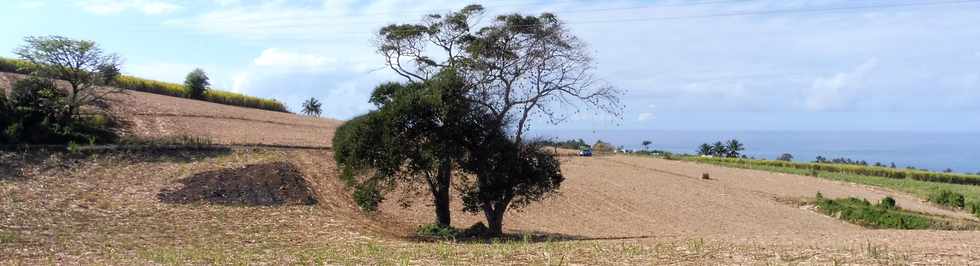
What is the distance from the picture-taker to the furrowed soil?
551 inches

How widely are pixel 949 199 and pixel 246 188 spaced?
1489 inches

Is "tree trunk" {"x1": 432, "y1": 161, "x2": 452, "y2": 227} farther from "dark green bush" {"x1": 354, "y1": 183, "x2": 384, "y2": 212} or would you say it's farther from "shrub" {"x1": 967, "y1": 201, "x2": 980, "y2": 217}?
"shrub" {"x1": 967, "y1": 201, "x2": 980, "y2": 217}

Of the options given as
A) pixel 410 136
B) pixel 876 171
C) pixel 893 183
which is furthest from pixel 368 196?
pixel 876 171

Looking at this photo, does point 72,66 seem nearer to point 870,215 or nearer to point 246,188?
point 246,188

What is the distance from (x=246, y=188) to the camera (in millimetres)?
26125

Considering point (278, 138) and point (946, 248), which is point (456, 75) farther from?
point (278, 138)

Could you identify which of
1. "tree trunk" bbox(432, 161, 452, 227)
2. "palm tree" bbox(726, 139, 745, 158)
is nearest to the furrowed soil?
"tree trunk" bbox(432, 161, 452, 227)

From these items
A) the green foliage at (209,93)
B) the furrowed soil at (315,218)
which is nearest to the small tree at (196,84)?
the green foliage at (209,93)

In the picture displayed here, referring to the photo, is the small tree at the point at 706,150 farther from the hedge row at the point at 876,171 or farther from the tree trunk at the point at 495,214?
the tree trunk at the point at 495,214

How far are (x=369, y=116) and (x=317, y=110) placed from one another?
65.2m

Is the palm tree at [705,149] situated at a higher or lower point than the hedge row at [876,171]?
higher

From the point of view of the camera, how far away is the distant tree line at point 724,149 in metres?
89.8

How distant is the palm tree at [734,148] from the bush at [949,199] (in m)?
44.7

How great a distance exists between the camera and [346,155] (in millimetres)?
21969
